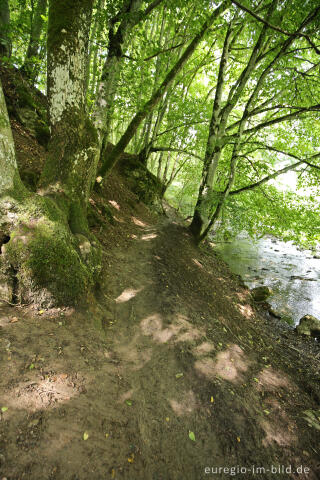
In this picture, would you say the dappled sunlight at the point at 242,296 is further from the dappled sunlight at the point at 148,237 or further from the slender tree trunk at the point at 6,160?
the slender tree trunk at the point at 6,160

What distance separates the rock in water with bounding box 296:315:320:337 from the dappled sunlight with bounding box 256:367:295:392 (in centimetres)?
344

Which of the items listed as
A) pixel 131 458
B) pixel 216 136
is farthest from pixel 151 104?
pixel 131 458

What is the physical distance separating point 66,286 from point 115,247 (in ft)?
10.4

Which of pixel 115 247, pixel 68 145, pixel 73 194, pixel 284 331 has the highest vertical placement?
pixel 68 145

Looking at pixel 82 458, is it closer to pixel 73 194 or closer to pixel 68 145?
pixel 73 194

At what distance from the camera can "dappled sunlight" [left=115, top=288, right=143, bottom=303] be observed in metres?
4.71

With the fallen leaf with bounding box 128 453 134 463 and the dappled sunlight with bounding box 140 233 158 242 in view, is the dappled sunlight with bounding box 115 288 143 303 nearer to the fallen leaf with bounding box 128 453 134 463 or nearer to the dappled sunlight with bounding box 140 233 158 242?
the fallen leaf with bounding box 128 453 134 463

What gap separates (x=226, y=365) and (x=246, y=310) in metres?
3.63

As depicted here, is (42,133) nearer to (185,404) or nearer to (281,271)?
(185,404)

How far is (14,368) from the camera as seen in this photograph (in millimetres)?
2445

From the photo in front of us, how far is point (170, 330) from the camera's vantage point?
4.43 metres

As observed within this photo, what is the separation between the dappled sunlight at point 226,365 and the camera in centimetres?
391

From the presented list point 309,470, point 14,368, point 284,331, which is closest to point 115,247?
point 14,368

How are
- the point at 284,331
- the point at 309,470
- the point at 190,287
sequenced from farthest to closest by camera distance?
the point at 284,331 < the point at 190,287 < the point at 309,470
